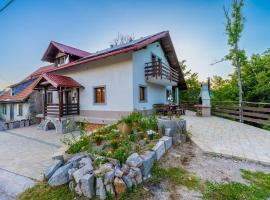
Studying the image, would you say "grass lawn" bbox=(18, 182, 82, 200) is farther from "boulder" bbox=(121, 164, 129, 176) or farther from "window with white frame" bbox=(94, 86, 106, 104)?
"window with white frame" bbox=(94, 86, 106, 104)

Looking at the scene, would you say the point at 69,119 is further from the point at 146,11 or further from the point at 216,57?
the point at 216,57

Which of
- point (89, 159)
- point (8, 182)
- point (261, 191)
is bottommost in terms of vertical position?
point (8, 182)

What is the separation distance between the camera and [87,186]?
2.71 meters

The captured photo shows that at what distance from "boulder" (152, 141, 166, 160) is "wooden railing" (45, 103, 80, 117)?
7.87 m

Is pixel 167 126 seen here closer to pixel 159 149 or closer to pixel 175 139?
pixel 175 139

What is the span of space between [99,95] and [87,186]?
7.90 meters

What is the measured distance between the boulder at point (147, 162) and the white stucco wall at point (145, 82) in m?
5.57

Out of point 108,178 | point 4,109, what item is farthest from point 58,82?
point 4,109

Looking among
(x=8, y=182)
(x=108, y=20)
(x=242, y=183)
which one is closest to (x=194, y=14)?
(x=108, y=20)

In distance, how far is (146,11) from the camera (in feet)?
32.9

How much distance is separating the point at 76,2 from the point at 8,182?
294 inches

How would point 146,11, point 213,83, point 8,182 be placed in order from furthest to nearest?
point 213,83, point 146,11, point 8,182

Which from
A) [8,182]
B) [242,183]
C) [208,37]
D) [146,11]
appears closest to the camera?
[242,183]

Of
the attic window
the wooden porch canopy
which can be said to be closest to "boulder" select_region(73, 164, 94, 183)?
the wooden porch canopy
